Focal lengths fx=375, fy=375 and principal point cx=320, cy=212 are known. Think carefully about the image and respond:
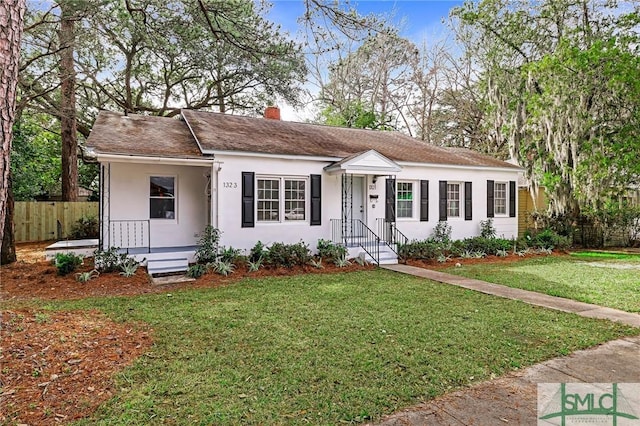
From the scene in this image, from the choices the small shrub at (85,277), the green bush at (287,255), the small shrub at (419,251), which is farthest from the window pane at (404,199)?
the small shrub at (85,277)

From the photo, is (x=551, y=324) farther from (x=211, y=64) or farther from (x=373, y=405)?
(x=211, y=64)

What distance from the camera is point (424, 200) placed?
511 inches

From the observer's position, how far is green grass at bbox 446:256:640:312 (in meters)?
7.06

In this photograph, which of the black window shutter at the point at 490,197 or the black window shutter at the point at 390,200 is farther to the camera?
the black window shutter at the point at 490,197

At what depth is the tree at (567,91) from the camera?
1310cm

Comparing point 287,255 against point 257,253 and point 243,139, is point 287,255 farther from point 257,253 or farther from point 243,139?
point 243,139

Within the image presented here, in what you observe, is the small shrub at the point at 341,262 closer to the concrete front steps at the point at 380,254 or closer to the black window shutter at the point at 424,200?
the concrete front steps at the point at 380,254

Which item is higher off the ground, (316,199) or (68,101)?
(68,101)

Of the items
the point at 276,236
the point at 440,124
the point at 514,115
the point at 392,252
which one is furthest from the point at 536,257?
the point at 440,124

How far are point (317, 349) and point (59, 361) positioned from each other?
2669 millimetres

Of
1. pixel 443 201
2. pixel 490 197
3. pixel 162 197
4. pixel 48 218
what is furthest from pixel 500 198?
pixel 48 218

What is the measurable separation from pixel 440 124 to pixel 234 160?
18.9 m

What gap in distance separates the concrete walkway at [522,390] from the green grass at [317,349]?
5.5 inches

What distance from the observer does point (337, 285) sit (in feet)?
26.3
